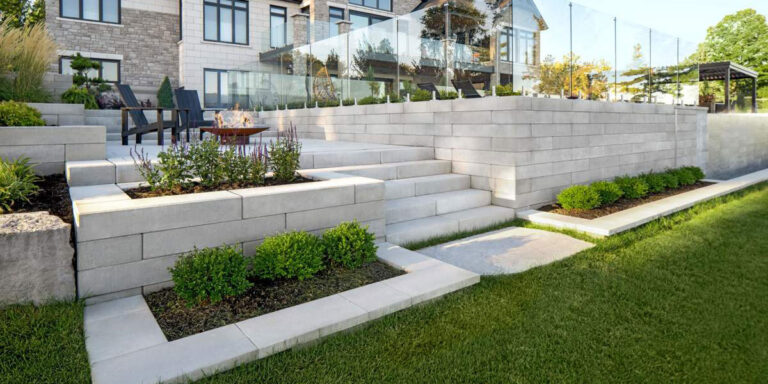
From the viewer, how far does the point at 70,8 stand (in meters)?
16.2

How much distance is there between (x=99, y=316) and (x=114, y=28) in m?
17.4

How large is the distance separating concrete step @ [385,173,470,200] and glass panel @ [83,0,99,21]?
52.1 ft

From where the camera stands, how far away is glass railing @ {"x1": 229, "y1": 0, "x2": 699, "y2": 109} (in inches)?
294

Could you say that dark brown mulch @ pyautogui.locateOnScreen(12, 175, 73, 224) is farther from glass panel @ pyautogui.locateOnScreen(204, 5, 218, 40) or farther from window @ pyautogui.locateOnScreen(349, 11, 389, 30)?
window @ pyautogui.locateOnScreen(349, 11, 389, 30)

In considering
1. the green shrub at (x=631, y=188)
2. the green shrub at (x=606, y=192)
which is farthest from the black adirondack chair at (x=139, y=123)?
the green shrub at (x=631, y=188)

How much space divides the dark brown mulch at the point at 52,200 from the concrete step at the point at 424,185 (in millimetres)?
3354

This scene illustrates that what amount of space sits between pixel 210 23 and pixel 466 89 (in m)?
13.9

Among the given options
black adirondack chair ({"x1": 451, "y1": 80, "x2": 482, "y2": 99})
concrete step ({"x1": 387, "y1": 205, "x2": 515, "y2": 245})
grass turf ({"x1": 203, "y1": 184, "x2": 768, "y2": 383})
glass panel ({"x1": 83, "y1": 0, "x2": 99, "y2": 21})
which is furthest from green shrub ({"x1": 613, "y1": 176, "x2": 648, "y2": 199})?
glass panel ({"x1": 83, "y1": 0, "x2": 99, "y2": 21})

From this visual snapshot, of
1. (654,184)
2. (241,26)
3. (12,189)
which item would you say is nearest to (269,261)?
(12,189)

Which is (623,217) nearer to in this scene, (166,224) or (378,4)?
(166,224)

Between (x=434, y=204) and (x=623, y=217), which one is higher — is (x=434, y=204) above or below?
above

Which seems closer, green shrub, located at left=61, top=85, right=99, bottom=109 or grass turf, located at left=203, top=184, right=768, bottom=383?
grass turf, located at left=203, top=184, right=768, bottom=383

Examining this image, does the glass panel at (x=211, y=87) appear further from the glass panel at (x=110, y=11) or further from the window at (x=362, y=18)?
the window at (x=362, y=18)

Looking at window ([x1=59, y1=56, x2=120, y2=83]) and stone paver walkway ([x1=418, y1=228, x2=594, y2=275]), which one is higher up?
window ([x1=59, y1=56, x2=120, y2=83])
